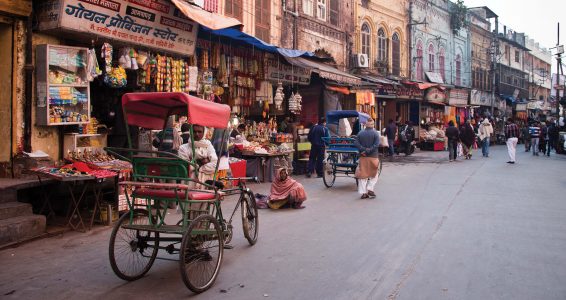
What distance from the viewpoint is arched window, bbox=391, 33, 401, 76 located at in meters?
28.0

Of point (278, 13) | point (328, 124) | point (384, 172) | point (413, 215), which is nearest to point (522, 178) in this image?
point (384, 172)

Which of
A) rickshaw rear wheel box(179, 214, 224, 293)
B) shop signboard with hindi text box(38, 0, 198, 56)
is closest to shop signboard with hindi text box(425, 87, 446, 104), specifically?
shop signboard with hindi text box(38, 0, 198, 56)

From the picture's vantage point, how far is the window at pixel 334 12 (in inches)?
862

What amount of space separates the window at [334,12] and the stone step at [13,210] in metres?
17.3

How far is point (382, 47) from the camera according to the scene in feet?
89.1

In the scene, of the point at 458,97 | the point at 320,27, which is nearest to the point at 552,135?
the point at 458,97

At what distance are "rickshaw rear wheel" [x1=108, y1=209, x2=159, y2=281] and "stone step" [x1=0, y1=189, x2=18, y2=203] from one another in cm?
288

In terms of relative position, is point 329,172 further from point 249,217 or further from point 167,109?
point 167,109

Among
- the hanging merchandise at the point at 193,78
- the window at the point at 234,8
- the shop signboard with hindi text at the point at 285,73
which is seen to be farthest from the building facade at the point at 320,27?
the hanging merchandise at the point at 193,78

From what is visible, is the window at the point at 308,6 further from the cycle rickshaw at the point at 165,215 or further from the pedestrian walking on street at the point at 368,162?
the cycle rickshaw at the point at 165,215

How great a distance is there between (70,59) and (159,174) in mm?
4652

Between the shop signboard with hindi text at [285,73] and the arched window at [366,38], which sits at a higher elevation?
the arched window at [366,38]

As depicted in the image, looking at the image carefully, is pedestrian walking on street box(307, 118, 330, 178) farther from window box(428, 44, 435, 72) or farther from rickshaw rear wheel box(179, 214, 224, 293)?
window box(428, 44, 435, 72)

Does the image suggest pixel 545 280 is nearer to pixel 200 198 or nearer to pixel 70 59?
pixel 200 198
